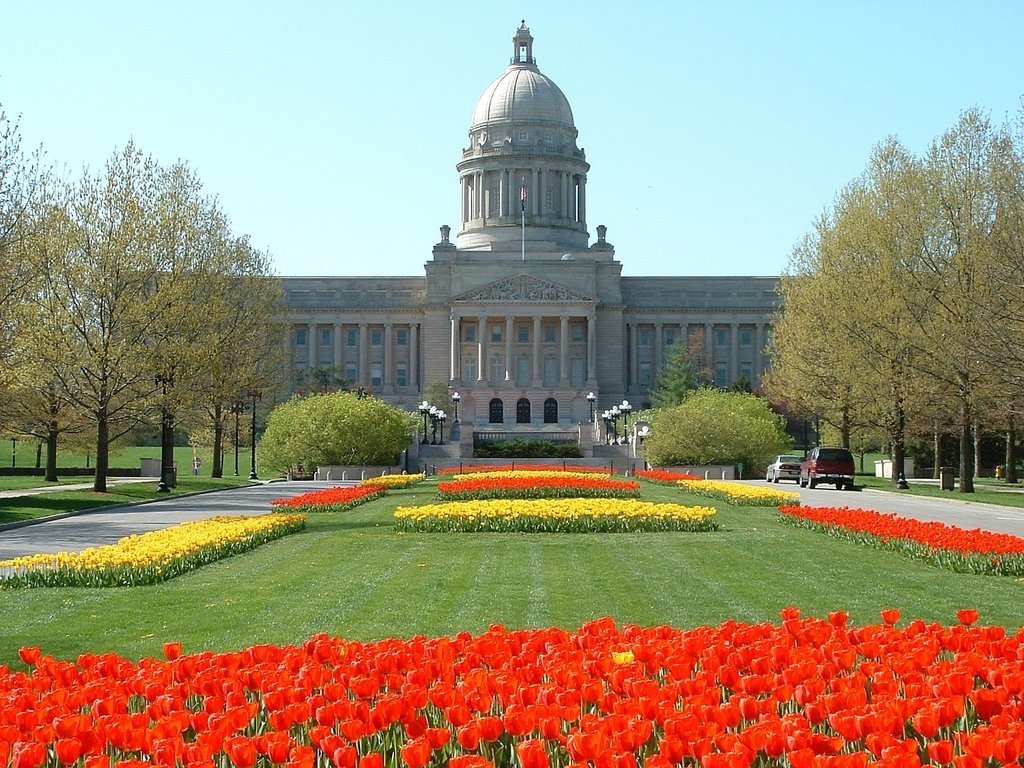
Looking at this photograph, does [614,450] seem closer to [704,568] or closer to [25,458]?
[25,458]

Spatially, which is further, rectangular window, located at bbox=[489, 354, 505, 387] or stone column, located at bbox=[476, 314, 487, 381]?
rectangular window, located at bbox=[489, 354, 505, 387]

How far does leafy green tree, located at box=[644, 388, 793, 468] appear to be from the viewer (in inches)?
2429

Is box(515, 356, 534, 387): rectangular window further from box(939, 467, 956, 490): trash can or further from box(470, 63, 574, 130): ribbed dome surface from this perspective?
box(939, 467, 956, 490): trash can

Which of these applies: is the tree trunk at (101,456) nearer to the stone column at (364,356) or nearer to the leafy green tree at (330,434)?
the leafy green tree at (330,434)

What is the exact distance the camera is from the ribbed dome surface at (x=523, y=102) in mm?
129000

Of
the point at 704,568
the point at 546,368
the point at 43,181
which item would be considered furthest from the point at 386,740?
the point at 546,368

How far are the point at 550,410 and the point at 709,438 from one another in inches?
2172

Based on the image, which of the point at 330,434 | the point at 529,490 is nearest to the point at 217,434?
the point at 330,434

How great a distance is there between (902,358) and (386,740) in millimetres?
41953

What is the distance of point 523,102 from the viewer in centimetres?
12938

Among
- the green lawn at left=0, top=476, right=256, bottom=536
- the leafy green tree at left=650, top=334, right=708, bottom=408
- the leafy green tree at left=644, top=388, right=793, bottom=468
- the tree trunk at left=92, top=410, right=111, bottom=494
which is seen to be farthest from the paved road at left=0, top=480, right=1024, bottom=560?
the leafy green tree at left=650, top=334, right=708, bottom=408

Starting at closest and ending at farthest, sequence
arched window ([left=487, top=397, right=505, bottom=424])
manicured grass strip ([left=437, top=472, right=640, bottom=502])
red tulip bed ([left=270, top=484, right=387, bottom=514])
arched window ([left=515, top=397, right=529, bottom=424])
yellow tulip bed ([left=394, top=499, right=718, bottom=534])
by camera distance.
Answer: yellow tulip bed ([left=394, top=499, right=718, bottom=534])
red tulip bed ([left=270, top=484, right=387, bottom=514])
manicured grass strip ([left=437, top=472, right=640, bottom=502])
arched window ([left=487, top=397, right=505, bottom=424])
arched window ([left=515, top=397, right=529, bottom=424])

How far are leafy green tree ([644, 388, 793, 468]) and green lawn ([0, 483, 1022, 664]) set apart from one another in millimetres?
40243

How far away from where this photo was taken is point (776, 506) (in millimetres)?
33594
